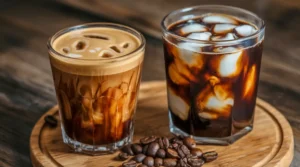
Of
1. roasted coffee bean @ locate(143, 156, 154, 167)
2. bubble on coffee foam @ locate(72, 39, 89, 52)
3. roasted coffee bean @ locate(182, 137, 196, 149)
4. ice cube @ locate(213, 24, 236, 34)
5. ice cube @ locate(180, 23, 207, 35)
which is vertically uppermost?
ice cube @ locate(213, 24, 236, 34)

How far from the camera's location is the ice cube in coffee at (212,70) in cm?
98

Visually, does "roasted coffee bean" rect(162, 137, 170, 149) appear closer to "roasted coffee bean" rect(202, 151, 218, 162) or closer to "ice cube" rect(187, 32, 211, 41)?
"roasted coffee bean" rect(202, 151, 218, 162)

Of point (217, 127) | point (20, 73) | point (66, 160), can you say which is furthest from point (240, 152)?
point (20, 73)

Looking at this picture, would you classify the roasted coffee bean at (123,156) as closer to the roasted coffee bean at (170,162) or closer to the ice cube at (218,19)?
the roasted coffee bean at (170,162)

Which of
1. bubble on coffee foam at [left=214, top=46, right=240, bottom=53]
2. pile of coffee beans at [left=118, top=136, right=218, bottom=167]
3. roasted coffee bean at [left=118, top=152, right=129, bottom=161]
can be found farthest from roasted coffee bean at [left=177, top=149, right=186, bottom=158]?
bubble on coffee foam at [left=214, top=46, right=240, bottom=53]

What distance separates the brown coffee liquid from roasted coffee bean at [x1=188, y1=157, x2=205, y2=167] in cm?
9

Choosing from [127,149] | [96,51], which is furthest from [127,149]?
[96,51]

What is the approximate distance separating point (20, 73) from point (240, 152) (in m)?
0.71

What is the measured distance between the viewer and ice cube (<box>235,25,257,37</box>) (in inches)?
40.4

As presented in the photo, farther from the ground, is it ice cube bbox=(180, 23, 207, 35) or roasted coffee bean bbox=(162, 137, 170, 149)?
ice cube bbox=(180, 23, 207, 35)

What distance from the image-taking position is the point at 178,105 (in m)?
1.09

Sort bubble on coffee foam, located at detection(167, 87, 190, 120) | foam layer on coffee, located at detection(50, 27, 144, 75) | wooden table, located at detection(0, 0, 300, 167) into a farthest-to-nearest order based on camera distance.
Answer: wooden table, located at detection(0, 0, 300, 167), bubble on coffee foam, located at detection(167, 87, 190, 120), foam layer on coffee, located at detection(50, 27, 144, 75)

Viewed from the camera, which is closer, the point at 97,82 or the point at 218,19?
the point at 97,82

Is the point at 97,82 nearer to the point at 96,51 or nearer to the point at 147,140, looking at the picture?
the point at 96,51
